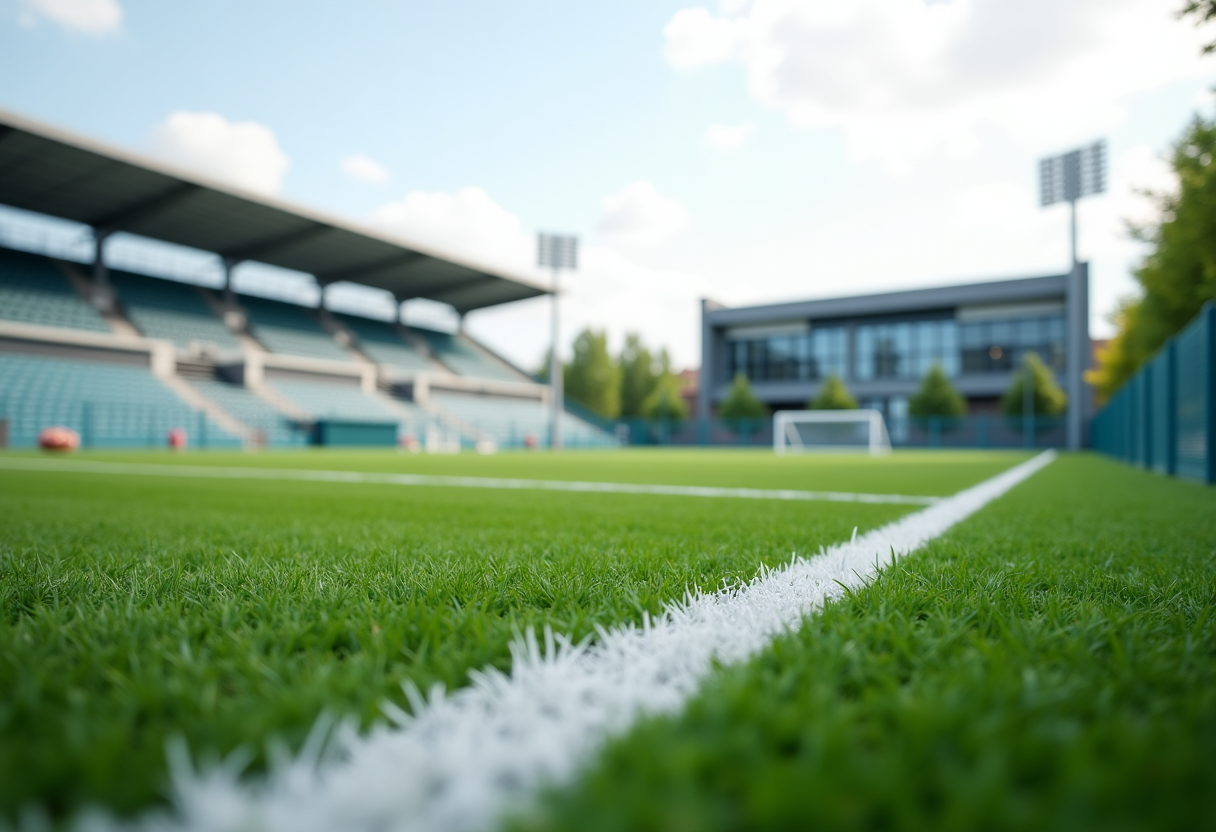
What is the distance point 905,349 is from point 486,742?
42.0m

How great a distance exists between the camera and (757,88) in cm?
1056

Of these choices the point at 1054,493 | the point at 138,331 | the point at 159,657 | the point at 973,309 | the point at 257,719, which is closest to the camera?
the point at 257,719

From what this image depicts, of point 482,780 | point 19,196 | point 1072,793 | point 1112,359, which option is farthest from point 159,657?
point 1112,359

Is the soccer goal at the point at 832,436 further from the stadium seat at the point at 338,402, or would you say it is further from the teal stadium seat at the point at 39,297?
the teal stadium seat at the point at 39,297

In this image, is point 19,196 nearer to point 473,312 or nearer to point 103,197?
point 103,197

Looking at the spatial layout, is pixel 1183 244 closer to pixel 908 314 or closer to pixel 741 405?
pixel 741 405

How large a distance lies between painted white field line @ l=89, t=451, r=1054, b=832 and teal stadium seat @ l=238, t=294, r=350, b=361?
31233 mm

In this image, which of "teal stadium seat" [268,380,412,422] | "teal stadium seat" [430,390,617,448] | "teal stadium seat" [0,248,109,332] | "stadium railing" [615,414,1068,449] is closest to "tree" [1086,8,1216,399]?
"stadium railing" [615,414,1068,449]

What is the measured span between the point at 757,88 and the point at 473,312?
32.1m

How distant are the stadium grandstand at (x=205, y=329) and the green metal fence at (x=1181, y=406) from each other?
2350cm

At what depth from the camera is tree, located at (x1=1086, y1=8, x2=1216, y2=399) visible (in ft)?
39.4

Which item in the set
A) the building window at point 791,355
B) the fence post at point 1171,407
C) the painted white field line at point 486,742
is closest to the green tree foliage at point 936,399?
the building window at point 791,355

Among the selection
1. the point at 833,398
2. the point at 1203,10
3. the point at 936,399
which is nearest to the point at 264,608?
the point at 1203,10

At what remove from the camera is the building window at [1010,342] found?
35.5 meters
